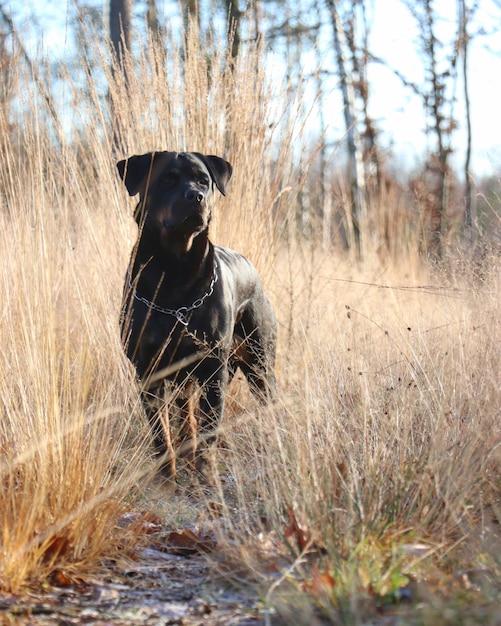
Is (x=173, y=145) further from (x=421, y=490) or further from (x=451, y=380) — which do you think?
(x=421, y=490)

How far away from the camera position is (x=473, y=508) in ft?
6.74

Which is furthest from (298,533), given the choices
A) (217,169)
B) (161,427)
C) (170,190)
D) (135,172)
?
(217,169)

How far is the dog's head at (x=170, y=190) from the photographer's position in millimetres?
2822

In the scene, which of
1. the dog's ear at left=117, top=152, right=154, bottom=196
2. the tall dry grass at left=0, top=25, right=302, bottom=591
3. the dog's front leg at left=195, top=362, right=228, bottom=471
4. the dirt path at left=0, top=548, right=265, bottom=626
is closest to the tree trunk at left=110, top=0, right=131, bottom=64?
the tall dry grass at left=0, top=25, right=302, bottom=591

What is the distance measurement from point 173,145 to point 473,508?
2.81 meters

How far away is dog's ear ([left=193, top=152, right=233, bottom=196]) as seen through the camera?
321 centimetres

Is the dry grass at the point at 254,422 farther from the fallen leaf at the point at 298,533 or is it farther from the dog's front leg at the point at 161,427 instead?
the dog's front leg at the point at 161,427

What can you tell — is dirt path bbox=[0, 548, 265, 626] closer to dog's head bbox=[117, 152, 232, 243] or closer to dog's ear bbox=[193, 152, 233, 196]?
dog's head bbox=[117, 152, 232, 243]

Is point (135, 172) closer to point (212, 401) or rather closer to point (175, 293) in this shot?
point (175, 293)

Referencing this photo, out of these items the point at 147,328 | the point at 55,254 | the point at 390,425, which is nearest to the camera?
the point at 390,425

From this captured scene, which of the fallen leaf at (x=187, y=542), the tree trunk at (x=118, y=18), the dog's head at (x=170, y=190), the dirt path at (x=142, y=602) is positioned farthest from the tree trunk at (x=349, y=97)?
the dirt path at (x=142, y=602)

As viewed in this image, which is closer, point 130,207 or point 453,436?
point 453,436

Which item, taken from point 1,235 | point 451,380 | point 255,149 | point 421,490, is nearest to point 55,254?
point 1,235

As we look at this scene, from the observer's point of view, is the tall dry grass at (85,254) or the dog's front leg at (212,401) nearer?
the tall dry grass at (85,254)
